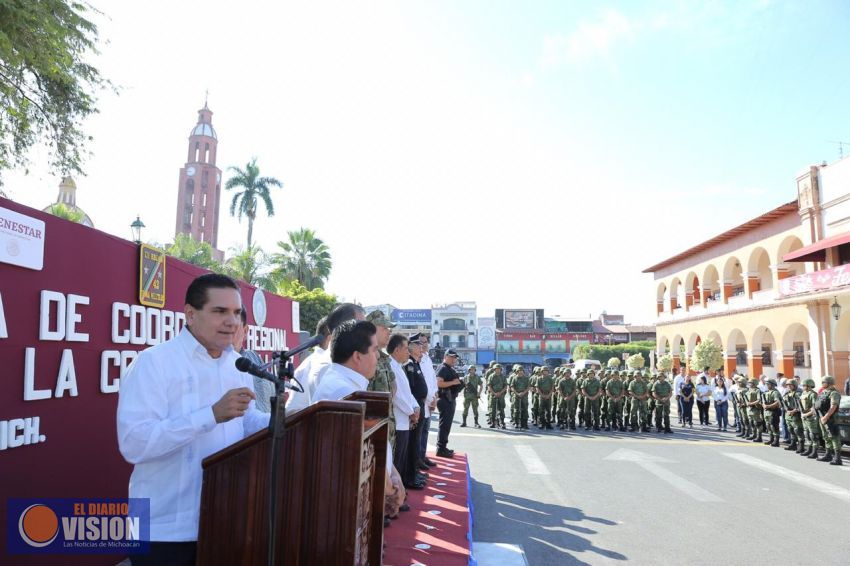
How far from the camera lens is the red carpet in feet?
13.7

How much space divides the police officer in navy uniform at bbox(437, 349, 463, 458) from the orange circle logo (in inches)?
272

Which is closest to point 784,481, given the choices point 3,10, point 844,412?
point 844,412

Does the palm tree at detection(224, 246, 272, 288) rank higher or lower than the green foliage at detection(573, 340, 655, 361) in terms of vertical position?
higher

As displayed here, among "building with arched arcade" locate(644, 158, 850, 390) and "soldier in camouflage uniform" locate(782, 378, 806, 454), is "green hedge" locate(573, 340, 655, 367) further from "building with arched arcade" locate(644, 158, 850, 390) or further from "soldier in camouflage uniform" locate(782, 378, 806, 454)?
"soldier in camouflage uniform" locate(782, 378, 806, 454)

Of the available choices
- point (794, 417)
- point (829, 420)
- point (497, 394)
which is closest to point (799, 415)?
point (794, 417)

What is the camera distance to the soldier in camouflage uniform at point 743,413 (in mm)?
13352

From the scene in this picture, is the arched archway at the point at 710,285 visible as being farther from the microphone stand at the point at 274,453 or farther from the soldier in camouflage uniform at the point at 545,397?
the microphone stand at the point at 274,453

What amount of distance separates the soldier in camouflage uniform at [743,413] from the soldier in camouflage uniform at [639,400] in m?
2.27

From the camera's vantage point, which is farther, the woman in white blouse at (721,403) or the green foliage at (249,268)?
the green foliage at (249,268)

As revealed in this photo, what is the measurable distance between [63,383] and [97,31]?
691 centimetres

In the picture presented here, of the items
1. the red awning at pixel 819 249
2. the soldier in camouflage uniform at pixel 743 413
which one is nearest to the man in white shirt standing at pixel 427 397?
the soldier in camouflage uniform at pixel 743 413

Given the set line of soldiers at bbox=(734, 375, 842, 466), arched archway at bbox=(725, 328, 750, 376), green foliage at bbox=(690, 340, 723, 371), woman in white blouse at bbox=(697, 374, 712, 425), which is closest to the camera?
line of soldiers at bbox=(734, 375, 842, 466)

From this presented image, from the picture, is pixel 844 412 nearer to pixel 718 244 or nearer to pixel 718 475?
pixel 718 475

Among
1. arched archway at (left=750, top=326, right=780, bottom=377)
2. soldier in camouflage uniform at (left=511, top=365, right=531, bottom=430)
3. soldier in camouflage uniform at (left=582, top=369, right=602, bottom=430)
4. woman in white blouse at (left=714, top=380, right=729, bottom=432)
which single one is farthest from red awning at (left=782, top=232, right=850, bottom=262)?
soldier in camouflage uniform at (left=511, top=365, right=531, bottom=430)
